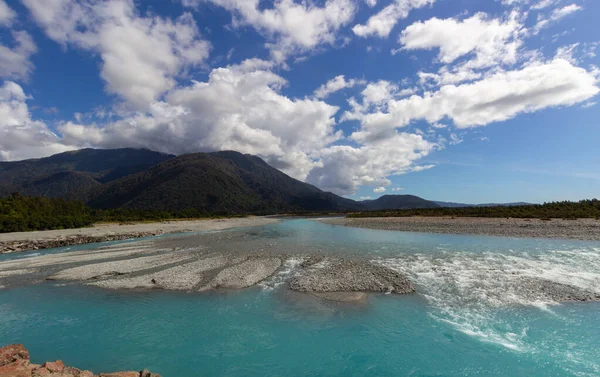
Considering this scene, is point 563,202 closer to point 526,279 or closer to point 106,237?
point 526,279

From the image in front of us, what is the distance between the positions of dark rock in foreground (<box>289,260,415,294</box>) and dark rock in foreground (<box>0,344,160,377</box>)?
11.3 m

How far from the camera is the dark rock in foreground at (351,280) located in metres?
17.8

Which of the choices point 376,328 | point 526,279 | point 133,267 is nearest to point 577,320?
point 526,279

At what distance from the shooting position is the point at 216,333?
12781mm

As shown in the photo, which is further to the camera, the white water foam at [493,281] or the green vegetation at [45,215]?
the green vegetation at [45,215]

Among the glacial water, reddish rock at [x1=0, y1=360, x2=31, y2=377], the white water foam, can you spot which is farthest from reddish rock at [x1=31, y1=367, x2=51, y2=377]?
the white water foam

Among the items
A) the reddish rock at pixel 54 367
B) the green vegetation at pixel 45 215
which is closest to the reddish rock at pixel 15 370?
the reddish rock at pixel 54 367

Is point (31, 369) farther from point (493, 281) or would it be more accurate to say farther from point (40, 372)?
point (493, 281)

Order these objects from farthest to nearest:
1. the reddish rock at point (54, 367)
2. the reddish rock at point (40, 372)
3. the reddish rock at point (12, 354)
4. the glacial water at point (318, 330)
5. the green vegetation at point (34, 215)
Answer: the green vegetation at point (34, 215) < the glacial water at point (318, 330) < the reddish rock at point (12, 354) < the reddish rock at point (54, 367) < the reddish rock at point (40, 372)

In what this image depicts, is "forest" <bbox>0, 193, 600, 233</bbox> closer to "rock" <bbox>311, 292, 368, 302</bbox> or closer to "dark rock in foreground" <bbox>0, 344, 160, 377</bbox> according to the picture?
"rock" <bbox>311, 292, 368, 302</bbox>

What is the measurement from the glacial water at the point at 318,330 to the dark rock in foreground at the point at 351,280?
1153 mm

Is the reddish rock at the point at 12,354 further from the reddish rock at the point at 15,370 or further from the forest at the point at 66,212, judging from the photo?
the forest at the point at 66,212

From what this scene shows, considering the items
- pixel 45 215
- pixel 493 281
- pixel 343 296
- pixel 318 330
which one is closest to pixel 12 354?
pixel 318 330

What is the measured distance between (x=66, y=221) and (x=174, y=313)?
245ft
